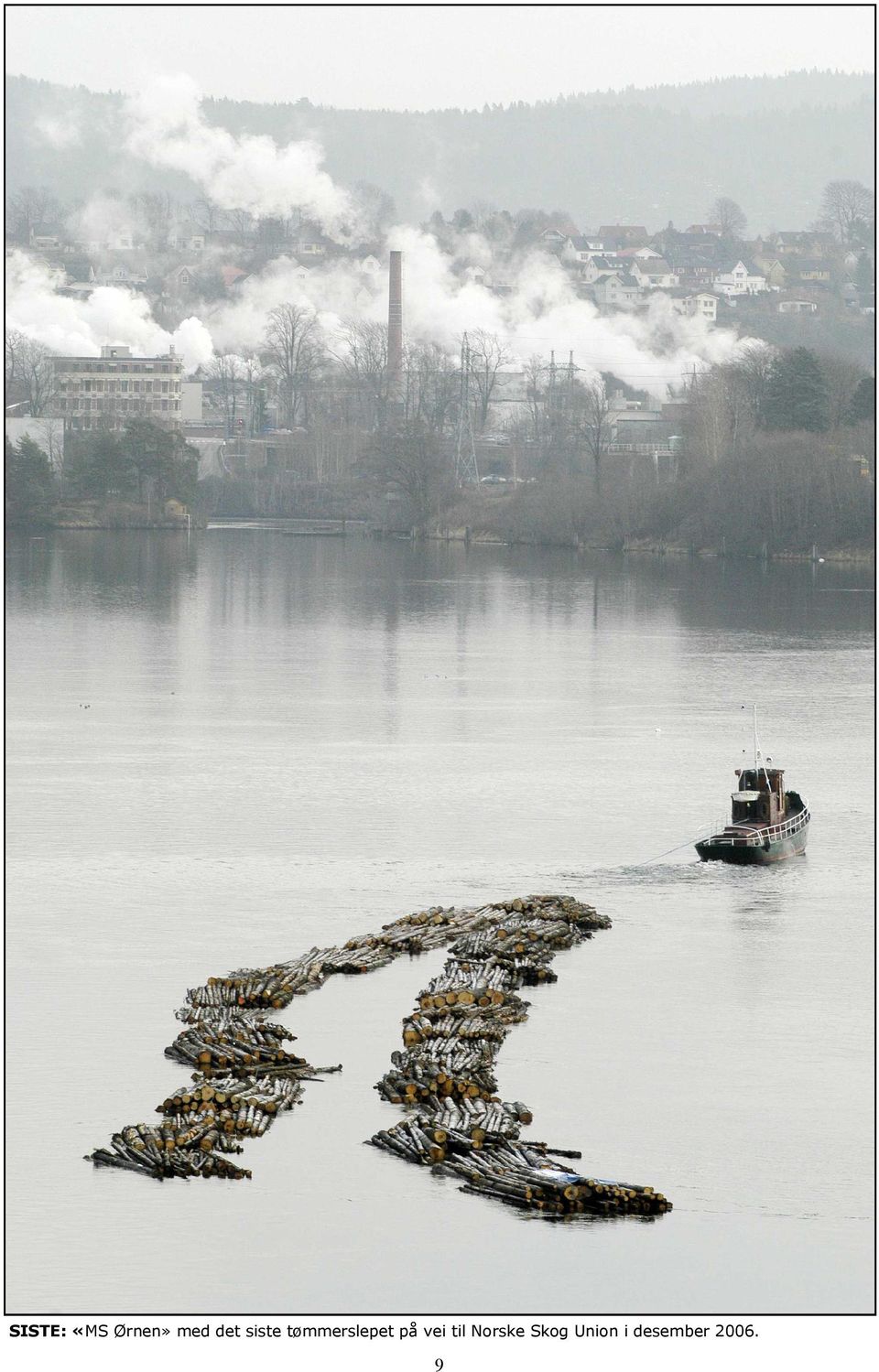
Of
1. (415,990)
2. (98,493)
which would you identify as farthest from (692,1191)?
(98,493)

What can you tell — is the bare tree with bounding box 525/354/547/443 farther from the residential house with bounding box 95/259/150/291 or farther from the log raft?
the log raft

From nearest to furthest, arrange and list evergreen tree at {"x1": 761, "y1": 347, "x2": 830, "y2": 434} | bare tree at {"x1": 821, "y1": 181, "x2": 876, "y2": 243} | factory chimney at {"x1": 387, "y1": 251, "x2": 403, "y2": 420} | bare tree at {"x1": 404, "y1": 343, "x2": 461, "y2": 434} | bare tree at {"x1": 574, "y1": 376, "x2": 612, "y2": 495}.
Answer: evergreen tree at {"x1": 761, "y1": 347, "x2": 830, "y2": 434} → bare tree at {"x1": 574, "y1": 376, "x2": 612, "y2": 495} → bare tree at {"x1": 404, "y1": 343, "x2": 461, "y2": 434} → factory chimney at {"x1": 387, "y1": 251, "x2": 403, "y2": 420} → bare tree at {"x1": 821, "y1": 181, "x2": 876, "y2": 243}

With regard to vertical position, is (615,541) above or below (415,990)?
above

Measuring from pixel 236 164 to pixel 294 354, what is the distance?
55878mm

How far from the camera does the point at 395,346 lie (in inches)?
3942

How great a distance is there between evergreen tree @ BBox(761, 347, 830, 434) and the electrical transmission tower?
12.9 m

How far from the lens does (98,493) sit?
80312mm

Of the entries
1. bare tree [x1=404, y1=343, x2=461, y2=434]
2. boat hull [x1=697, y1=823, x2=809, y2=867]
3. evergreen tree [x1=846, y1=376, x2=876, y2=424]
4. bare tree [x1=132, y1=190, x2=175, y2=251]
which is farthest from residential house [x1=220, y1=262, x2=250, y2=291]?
boat hull [x1=697, y1=823, x2=809, y2=867]

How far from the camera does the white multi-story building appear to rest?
3752 inches

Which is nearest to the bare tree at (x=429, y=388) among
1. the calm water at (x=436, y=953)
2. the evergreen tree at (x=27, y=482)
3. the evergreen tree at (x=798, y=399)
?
the evergreen tree at (x=27, y=482)

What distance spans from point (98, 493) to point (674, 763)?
182ft

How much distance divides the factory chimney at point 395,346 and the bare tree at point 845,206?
57.7 meters

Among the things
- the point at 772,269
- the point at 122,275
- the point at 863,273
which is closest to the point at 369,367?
the point at 863,273
